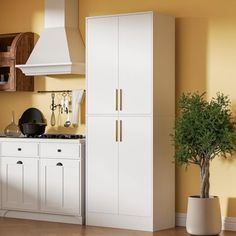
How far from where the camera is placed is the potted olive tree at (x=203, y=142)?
618 cm

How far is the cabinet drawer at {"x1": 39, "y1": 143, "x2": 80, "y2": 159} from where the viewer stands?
22.9 feet

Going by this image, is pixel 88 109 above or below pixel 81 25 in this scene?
below

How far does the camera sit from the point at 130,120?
667 cm

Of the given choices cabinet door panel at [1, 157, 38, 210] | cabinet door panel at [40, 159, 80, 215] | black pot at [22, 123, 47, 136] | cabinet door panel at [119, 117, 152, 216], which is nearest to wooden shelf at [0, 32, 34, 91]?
black pot at [22, 123, 47, 136]

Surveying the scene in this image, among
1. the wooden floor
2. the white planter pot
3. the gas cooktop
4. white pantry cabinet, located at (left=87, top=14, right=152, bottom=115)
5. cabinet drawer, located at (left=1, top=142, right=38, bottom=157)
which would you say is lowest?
the wooden floor

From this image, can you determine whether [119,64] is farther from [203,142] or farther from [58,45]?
[203,142]

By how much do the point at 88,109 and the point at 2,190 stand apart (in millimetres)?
1420

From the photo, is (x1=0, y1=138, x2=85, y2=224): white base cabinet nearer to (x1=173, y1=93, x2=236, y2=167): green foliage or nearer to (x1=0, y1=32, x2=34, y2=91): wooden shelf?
(x1=0, y1=32, x2=34, y2=91): wooden shelf

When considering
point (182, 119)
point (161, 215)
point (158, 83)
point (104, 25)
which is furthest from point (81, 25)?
point (161, 215)

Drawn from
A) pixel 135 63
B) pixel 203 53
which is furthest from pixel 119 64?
pixel 203 53

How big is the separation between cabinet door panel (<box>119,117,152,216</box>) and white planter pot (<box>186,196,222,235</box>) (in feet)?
1.60

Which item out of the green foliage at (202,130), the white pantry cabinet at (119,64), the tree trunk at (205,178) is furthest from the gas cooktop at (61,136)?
the tree trunk at (205,178)

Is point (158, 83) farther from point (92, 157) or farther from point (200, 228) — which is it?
point (200, 228)

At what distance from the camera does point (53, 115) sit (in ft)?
25.1
